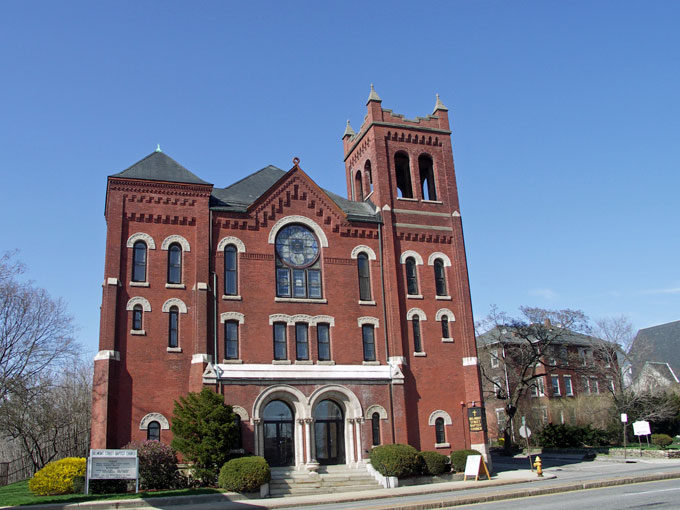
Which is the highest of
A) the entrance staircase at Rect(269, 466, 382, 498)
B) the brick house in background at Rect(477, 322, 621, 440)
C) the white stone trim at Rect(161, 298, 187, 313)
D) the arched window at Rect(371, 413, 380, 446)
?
the white stone trim at Rect(161, 298, 187, 313)

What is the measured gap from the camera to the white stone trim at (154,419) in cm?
2702

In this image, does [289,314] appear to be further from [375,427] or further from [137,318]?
[137,318]

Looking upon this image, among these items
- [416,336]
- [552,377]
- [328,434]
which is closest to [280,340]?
[328,434]

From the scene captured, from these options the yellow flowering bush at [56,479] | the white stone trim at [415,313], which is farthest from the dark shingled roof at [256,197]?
the yellow flowering bush at [56,479]

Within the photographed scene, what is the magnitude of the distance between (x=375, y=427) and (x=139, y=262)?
13780mm

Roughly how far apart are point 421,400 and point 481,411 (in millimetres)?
3046

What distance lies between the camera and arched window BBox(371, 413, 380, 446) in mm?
29625

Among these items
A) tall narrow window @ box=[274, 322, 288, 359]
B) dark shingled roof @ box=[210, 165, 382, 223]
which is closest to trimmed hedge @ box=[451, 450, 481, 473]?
tall narrow window @ box=[274, 322, 288, 359]

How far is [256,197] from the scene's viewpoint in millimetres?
33062

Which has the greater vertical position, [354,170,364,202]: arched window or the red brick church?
[354,170,364,202]: arched window

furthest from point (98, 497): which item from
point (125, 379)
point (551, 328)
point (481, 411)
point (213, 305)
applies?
point (551, 328)

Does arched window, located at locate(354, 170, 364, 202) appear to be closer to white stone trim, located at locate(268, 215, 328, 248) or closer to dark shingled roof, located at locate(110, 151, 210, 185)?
white stone trim, located at locate(268, 215, 328, 248)

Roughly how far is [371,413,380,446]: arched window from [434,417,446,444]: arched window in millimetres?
3312

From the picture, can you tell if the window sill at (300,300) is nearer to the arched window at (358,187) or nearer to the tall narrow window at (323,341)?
the tall narrow window at (323,341)
